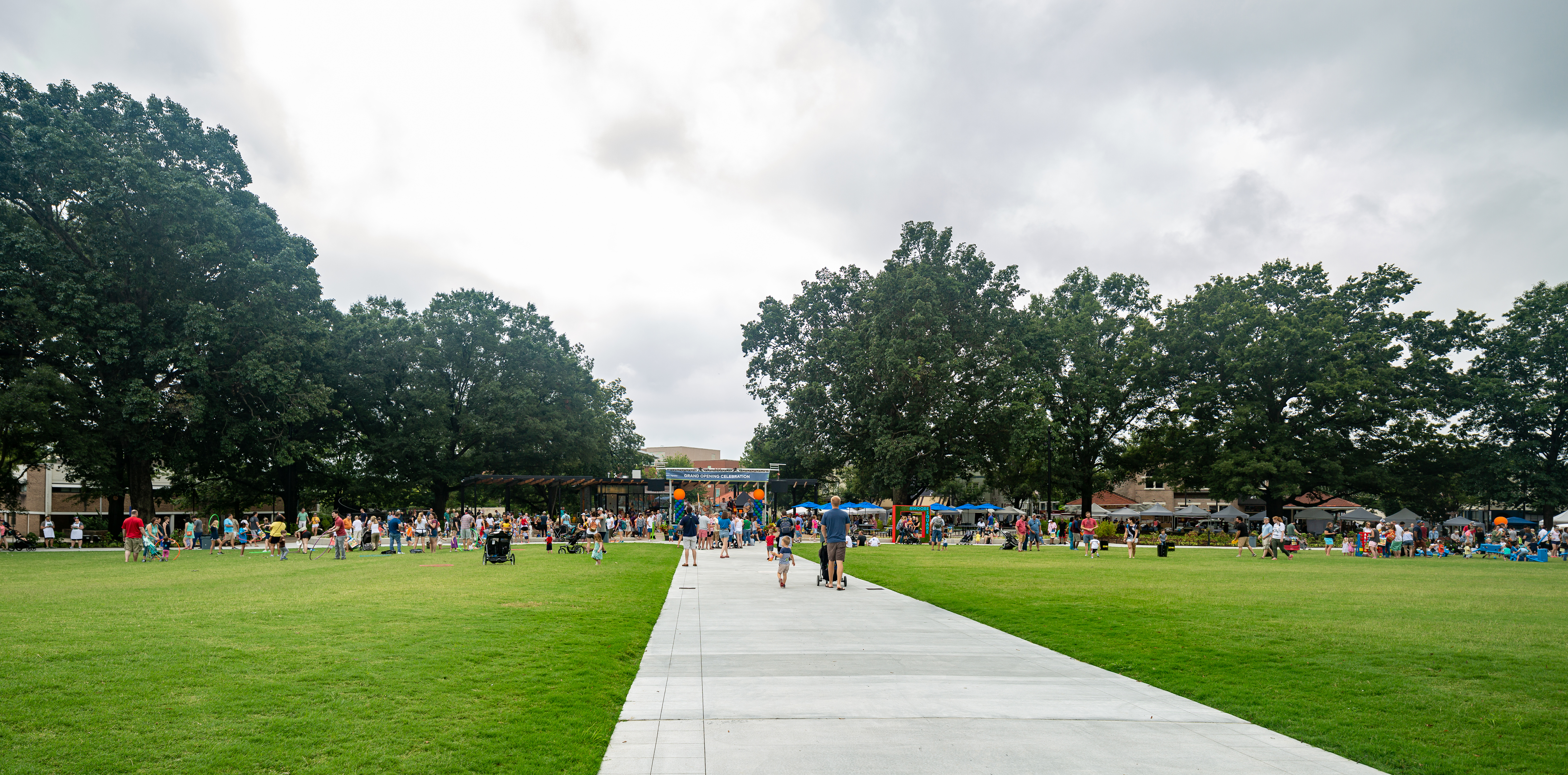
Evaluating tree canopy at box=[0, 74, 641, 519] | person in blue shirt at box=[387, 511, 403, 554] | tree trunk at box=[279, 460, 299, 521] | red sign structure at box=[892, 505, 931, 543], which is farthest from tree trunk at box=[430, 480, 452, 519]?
red sign structure at box=[892, 505, 931, 543]

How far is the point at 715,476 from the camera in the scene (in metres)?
42.4

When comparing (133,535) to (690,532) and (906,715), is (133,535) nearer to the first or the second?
(690,532)

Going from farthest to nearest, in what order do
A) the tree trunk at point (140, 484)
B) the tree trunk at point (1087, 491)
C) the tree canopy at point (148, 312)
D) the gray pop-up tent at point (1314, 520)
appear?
the gray pop-up tent at point (1314, 520) → the tree trunk at point (1087, 491) → the tree trunk at point (140, 484) → the tree canopy at point (148, 312)

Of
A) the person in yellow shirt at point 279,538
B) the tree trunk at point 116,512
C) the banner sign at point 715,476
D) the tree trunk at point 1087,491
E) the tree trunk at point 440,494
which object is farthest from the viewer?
the tree trunk at point 1087,491

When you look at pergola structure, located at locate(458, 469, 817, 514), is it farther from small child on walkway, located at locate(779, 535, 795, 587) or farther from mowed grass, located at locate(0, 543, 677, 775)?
mowed grass, located at locate(0, 543, 677, 775)

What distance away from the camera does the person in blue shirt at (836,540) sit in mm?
15172

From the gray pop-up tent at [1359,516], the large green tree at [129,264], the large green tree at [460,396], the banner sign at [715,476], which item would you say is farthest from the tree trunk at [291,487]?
the gray pop-up tent at [1359,516]

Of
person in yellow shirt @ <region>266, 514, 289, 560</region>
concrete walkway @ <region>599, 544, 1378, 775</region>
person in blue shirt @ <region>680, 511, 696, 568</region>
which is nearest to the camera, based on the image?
concrete walkway @ <region>599, 544, 1378, 775</region>

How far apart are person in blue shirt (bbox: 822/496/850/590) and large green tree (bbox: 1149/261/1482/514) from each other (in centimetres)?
3819

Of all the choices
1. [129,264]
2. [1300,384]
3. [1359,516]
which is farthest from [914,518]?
[129,264]

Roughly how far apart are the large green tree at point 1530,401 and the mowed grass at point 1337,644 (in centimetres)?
3262

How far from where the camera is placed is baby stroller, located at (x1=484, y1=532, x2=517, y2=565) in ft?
72.8

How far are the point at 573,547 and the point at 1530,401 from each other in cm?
5218

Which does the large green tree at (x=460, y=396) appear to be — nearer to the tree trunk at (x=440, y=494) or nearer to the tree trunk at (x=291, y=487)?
the tree trunk at (x=440, y=494)
